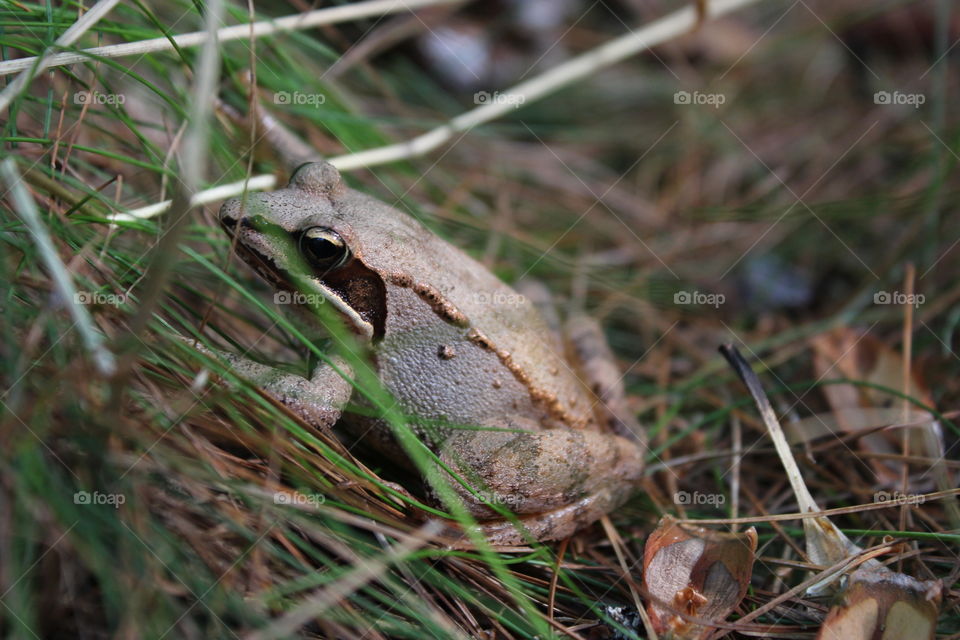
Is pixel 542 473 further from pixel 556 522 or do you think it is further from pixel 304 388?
pixel 304 388

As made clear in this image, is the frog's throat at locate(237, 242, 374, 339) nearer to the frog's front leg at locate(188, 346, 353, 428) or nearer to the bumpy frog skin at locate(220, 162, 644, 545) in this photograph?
the bumpy frog skin at locate(220, 162, 644, 545)

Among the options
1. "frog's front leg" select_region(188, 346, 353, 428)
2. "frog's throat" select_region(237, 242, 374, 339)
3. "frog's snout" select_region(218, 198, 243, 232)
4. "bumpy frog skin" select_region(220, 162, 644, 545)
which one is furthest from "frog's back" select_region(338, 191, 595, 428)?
"frog's snout" select_region(218, 198, 243, 232)

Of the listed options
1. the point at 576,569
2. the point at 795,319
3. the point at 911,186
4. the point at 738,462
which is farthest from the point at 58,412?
the point at 911,186

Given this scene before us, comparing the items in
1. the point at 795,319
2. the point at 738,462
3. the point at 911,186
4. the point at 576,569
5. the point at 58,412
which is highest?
the point at 911,186

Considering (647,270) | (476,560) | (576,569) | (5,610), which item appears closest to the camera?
(5,610)

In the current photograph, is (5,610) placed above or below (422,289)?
below

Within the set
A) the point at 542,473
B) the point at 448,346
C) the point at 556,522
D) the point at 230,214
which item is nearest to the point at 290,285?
the point at 230,214

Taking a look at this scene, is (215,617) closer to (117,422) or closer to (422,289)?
(117,422)
